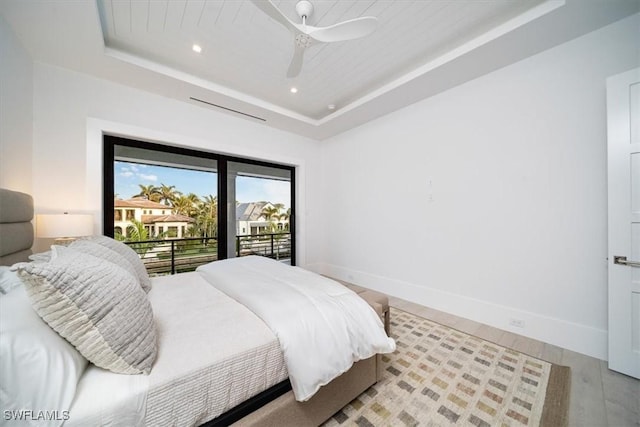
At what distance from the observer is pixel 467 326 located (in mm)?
2383

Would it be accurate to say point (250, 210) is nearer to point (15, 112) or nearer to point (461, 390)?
point (15, 112)

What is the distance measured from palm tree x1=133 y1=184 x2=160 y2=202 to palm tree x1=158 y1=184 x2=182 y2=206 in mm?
36

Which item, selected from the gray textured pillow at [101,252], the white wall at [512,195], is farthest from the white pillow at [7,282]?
the white wall at [512,195]

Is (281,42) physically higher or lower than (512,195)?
higher

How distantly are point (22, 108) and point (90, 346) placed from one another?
8.54 feet

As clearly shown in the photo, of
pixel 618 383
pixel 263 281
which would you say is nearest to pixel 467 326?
pixel 618 383

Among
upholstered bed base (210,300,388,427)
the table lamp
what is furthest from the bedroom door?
the table lamp

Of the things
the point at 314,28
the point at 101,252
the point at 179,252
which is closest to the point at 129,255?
the point at 101,252

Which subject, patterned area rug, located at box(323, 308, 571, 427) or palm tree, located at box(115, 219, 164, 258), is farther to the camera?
palm tree, located at box(115, 219, 164, 258)

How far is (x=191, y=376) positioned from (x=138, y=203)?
9.23 feet

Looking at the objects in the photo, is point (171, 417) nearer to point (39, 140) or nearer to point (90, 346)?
point (90, 346)

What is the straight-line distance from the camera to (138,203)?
288 centimetres

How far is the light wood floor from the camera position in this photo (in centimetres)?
132

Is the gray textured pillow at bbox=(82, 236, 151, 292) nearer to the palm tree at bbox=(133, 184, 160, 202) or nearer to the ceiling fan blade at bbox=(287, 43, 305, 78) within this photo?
the palm tree at bbox=(133, 184, 160, 202)
